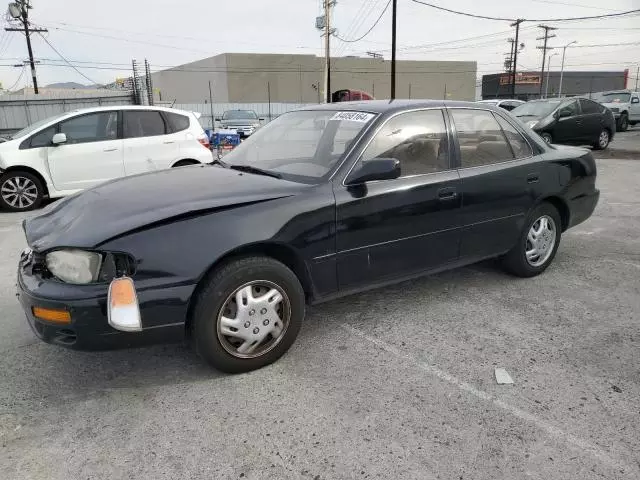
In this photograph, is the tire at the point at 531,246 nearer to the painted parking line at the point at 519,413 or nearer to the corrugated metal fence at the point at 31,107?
the painted parking line at the point at 519,413

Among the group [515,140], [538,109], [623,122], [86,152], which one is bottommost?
[623,122]

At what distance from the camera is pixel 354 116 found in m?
3.74

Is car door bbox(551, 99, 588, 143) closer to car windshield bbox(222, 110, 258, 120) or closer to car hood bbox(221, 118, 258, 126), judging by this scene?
car hood bbox(221, 118, 258, 126)

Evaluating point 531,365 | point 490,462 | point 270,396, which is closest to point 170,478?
point 270,396

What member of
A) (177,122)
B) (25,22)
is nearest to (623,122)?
(177,122)

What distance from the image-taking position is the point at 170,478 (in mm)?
2211

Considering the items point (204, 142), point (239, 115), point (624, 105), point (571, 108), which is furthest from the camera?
point (624, 105)

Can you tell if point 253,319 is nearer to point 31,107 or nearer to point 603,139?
point 603,139

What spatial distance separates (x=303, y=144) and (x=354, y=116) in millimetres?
428

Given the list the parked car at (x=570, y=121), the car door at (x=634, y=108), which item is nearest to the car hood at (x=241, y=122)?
the parked car at (x=570, y=121)

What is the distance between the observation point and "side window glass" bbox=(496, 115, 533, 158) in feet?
14.3

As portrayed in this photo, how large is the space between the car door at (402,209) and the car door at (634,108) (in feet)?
81.2

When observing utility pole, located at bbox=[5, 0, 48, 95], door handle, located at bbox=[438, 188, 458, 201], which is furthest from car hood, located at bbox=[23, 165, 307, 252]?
utility pole, located at bbox=[5, 0, 48, 95]

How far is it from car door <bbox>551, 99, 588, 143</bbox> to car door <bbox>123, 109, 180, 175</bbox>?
10360 mm
